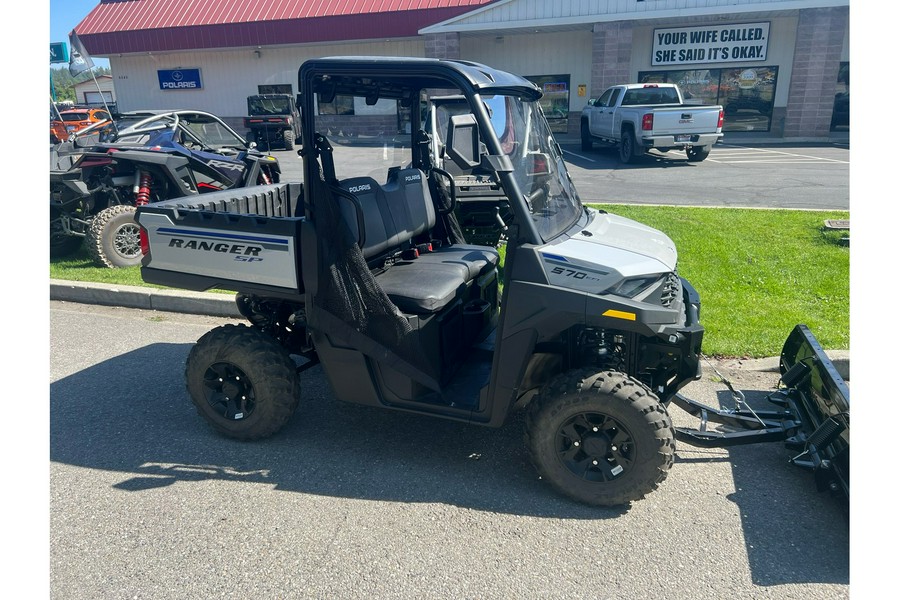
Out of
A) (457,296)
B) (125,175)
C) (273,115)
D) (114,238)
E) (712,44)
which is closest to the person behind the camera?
(457,296)

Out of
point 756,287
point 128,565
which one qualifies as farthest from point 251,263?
point 756,287

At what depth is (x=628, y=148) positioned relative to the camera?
53.9 ft

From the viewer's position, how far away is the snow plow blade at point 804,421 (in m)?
3.08

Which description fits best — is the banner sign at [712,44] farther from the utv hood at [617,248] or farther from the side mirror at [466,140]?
the side mirror at [466,140]

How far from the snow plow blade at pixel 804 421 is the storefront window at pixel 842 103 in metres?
23.0

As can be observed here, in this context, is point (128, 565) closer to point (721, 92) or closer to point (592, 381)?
point (592, 381)

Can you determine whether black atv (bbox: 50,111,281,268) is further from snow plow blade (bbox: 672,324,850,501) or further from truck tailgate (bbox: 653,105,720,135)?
truck tailgate (bbox: 653,105,720,135)

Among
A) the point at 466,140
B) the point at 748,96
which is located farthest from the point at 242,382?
the point at 748,96

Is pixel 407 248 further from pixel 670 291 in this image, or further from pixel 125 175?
pixel 125 175

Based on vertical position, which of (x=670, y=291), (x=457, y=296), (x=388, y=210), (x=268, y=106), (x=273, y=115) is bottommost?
(x=457, y=296)

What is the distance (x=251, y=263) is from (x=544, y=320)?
5.82 feet

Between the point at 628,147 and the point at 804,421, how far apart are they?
1396cm

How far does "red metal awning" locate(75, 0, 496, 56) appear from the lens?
75.7 feet

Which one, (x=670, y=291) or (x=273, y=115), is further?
(x=273, y=115)
